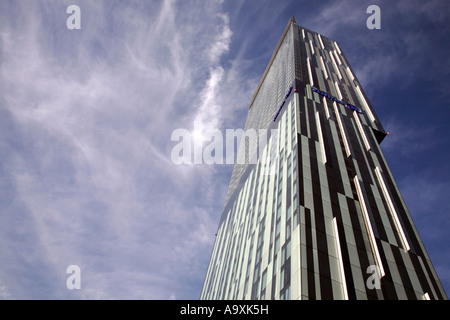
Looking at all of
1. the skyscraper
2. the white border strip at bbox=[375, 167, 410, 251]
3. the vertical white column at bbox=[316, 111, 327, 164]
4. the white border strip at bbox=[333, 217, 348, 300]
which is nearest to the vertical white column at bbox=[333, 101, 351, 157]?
the skyscraper

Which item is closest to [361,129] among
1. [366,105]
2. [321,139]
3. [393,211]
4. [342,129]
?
[342,129]

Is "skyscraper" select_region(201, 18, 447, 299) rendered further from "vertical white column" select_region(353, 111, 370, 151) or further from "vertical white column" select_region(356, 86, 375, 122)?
"vertical white column" select_region(356, 86, 375, 122)

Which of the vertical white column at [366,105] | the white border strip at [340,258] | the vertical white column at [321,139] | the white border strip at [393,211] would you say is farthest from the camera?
the vertical white column at [366,105]

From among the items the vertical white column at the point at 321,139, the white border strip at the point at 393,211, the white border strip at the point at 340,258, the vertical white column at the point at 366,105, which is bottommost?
the white border strip at the point at 340,258

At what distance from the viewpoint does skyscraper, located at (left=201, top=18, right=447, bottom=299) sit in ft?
95.8

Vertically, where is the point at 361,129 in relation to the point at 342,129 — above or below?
above

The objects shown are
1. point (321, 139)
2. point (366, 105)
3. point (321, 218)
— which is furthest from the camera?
point (366, 105)

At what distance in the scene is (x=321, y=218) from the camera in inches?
1341

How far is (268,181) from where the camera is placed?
53.7 m

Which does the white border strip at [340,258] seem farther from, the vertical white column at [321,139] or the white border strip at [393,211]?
the vertical white column at [321,139]

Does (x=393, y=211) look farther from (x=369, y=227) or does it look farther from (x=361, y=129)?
(x=361, y=129)

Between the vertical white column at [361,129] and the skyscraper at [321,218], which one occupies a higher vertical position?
the vertical white column at [361,129]

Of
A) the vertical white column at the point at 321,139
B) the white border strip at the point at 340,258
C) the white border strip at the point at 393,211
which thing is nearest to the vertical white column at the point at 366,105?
the vertical white column at the point at 321,139

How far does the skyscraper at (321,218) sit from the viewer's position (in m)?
29.2
